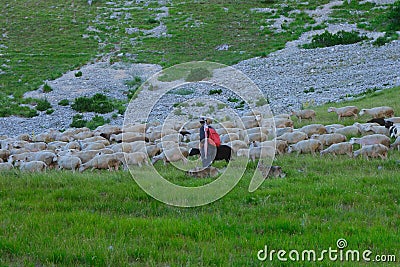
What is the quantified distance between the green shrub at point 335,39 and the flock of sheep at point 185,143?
19720mm

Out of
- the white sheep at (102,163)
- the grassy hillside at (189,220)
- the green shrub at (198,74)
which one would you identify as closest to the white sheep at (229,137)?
the white sheep at (102,163)

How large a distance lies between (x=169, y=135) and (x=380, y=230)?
988cm

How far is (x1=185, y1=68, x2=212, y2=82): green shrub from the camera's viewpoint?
106ft

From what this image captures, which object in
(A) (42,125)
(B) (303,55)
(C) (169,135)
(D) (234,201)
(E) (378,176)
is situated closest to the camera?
(D) (234,201)

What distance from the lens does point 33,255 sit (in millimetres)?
6617

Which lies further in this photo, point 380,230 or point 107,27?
point 107,27

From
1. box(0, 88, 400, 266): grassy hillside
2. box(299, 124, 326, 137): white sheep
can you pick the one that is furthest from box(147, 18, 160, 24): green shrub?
box(0, 88, 400, 266): grassy hillside

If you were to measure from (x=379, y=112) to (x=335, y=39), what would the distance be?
20.7 metres

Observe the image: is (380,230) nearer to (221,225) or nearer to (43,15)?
(221,225)

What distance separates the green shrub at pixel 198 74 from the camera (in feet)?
106

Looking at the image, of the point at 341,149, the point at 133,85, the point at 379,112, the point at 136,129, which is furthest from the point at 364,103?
the point at 133,85

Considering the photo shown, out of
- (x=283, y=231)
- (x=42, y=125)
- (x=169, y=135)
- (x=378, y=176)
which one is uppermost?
(x=283, y=231)

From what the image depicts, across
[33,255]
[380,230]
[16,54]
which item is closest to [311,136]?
[380,230]

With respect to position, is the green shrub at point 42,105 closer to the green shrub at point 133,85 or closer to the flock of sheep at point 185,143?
the green shrub at point 133,85
